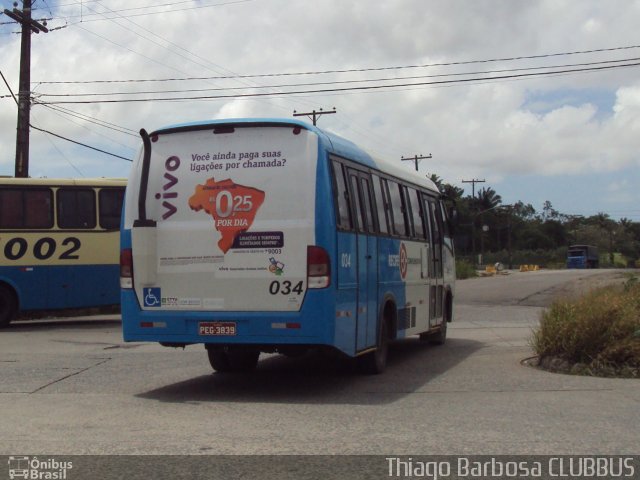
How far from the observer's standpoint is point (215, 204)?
A: 9.19 metres

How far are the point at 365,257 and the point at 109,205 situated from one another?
1144 cm

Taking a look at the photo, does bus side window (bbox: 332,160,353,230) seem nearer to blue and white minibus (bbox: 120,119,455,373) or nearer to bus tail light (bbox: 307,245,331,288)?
blue and white minibus (bbox: 120,119,455,373)

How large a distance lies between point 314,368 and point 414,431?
15.3 ft

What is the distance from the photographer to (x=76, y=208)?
64.0ft

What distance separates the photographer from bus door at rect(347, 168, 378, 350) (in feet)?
31.9

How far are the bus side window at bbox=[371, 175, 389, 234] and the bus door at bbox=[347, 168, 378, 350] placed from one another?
0.24 m

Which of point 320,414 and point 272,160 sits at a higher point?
point 272,160

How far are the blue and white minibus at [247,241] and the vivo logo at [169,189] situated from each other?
1cm

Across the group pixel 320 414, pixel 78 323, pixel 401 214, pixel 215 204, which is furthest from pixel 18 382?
pixel 78 323

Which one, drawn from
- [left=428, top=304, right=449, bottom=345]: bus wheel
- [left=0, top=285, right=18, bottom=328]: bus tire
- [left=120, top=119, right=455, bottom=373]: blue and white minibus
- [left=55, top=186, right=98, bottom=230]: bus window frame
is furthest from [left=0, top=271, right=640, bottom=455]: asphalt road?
[left=55, top=186, right=98, bottom=230]: bus window frame

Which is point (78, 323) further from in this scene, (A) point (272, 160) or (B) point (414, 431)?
(B) point (414, 431)

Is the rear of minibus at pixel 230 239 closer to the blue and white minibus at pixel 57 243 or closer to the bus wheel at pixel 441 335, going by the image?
the bus wheel at pixel 441 335

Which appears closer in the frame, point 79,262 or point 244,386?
point 244,386

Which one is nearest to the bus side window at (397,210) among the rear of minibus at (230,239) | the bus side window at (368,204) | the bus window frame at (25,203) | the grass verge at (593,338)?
the bus side window at (368,204)
